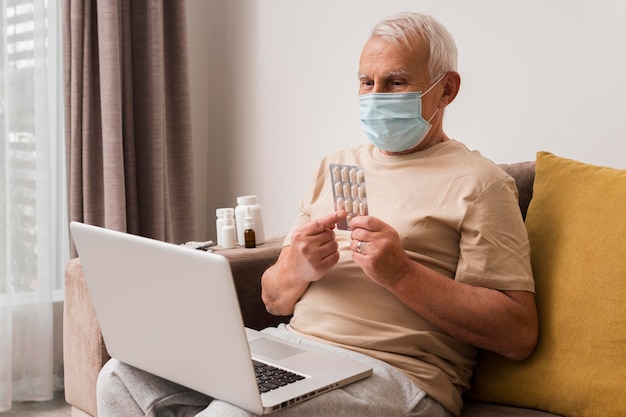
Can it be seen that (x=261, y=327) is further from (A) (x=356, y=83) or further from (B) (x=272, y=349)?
(A) (x=356, y=83)

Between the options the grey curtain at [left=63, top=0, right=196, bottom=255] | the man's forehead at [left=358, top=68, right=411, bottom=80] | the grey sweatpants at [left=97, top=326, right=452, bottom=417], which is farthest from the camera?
the grey curtain at [left=63, top=0, right=196, bottom=255]

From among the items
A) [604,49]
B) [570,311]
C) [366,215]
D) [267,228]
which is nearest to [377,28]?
[366,215]

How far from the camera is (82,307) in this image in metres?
1.90

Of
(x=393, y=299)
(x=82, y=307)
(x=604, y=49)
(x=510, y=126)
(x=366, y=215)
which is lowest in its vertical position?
(x=82, y=307)

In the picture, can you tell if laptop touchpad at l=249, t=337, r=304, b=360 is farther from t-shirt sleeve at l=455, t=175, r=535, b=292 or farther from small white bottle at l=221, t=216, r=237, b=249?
small white bottle at l=221, t=216, r=237, b=249

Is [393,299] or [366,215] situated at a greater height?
[366,215]

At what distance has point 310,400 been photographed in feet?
4.01

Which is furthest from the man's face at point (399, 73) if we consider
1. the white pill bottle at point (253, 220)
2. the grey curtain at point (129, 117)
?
the grey curtain at point (129, 117)

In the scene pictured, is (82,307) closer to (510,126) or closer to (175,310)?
(175,310)

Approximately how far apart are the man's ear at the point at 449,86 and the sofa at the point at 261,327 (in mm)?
210

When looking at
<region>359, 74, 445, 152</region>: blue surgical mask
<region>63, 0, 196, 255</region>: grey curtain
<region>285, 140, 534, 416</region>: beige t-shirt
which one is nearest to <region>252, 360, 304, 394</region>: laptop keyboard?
<region>285, 140, 534, 416</region>: beige t-shirt

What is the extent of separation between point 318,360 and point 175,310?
1.08 ft

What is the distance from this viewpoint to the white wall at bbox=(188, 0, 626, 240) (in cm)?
180

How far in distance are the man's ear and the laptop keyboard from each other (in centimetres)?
70
